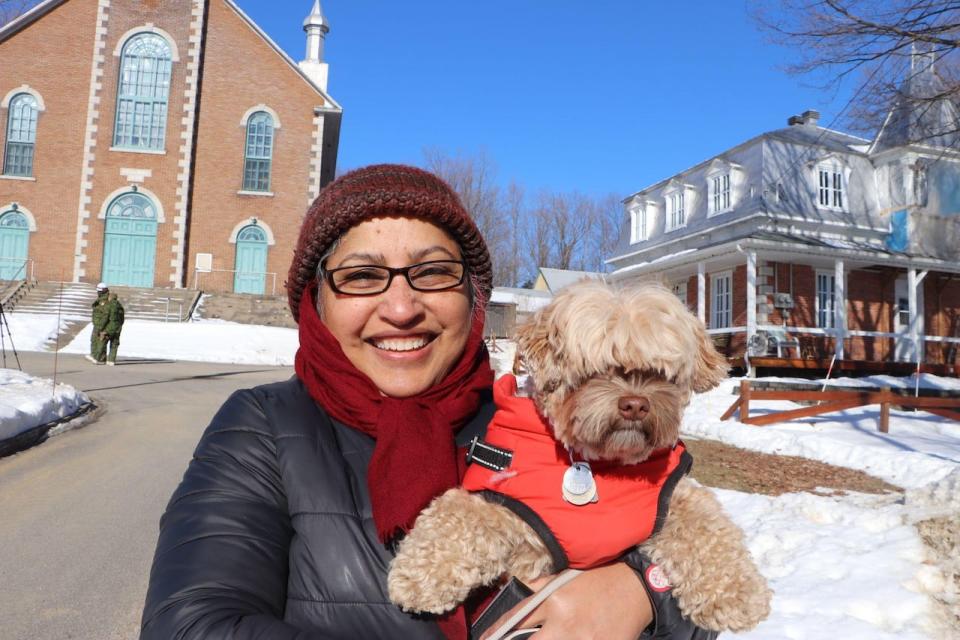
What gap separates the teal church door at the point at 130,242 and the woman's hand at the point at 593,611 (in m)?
31.4

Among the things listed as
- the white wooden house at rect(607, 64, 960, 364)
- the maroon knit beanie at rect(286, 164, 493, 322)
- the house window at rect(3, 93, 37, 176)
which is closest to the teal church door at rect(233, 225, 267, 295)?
the house window at rect(3, 93, 37, 176)

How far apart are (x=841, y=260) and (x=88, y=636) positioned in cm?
2164

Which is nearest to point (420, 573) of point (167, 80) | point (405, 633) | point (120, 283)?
point (405, 633)

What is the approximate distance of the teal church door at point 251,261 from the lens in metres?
30.1

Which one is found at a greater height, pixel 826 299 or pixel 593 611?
pixel 826 299

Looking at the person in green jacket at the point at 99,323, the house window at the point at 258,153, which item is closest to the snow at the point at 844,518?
the person in green jacket at the point at 99,323

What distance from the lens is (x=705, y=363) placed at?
2369mm

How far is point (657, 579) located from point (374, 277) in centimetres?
133

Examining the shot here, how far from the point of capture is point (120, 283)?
2939cm

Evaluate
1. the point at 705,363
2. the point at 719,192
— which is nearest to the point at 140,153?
the point at 719,192

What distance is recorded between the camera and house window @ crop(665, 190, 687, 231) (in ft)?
86.2

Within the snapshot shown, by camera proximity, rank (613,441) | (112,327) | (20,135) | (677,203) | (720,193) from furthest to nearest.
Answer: (20,135) → (677,203) → (720,193) → (112,327) → (613,441)

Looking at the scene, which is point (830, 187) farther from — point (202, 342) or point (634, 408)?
point (634, 408)

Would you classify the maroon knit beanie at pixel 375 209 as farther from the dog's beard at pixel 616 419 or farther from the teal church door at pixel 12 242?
the teal church door at pixel 12 242
